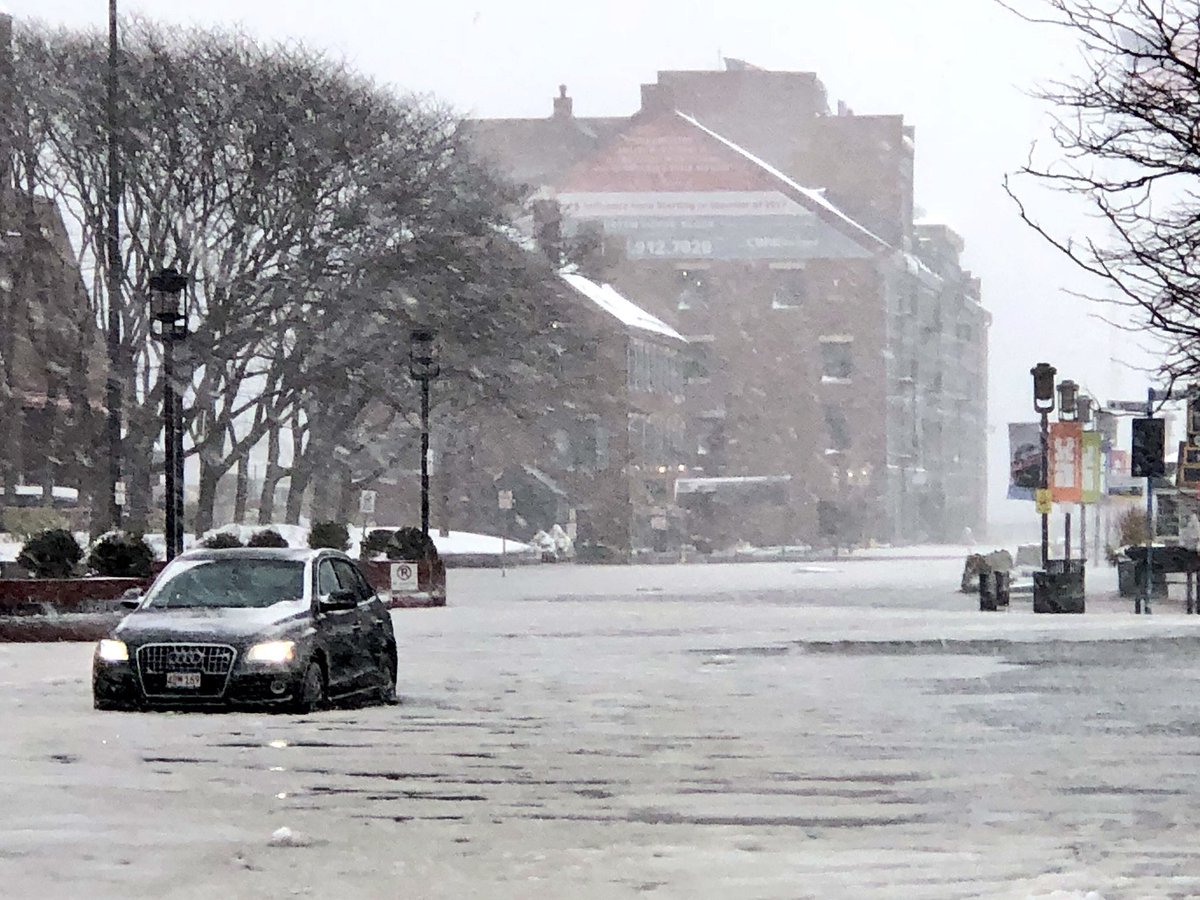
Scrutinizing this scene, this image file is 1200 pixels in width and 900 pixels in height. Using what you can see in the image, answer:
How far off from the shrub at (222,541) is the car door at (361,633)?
22.6 metres

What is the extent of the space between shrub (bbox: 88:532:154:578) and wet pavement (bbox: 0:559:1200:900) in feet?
22.5

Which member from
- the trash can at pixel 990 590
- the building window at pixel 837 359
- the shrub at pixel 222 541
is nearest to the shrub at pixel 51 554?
the shrub at pixel 222 541

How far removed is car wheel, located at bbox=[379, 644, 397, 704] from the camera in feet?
77.3

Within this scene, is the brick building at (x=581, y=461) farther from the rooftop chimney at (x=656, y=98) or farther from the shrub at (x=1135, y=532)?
the shrub at (x=1135, y=532)

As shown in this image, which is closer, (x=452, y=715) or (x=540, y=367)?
(x=452, y=715)

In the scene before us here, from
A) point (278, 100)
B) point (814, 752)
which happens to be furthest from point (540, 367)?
point (814, 752)

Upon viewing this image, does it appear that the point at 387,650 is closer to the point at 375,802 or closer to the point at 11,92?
the point at 375,802

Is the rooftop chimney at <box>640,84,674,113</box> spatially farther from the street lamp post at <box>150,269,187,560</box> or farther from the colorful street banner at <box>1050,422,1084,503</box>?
the street lamp post at <box>150,269,187,560</box>

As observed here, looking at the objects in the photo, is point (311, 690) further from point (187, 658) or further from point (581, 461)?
point (581, 461)

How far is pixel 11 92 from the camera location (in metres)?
58.4

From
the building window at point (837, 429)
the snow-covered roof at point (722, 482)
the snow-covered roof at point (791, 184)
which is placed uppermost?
the snow-covered roof at point (791, 184)

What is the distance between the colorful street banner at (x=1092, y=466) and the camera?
5234 centimetres

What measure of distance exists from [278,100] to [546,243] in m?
34.5

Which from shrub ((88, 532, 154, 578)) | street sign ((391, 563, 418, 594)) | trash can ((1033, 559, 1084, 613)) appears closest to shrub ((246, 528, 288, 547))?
street sign ((391, 563, 418, 594))
